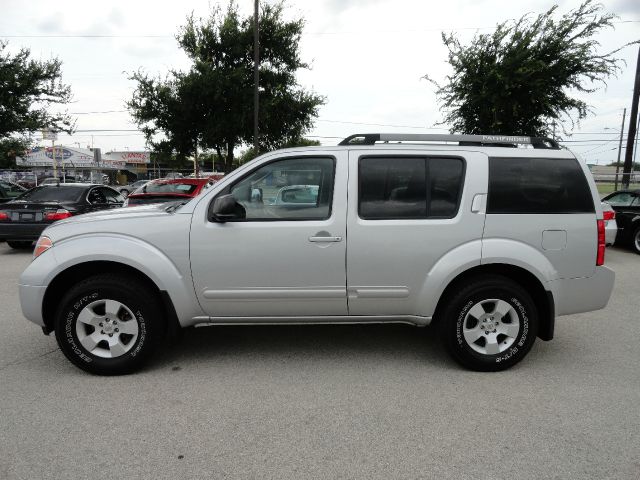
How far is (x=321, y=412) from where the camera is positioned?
3.04m

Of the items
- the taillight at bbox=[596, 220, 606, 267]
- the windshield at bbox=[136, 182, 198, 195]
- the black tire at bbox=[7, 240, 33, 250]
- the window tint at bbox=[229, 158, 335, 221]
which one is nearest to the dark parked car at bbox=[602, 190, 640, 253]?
the taillight at bbox=[596, 220, 606, 267]

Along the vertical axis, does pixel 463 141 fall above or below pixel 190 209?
above

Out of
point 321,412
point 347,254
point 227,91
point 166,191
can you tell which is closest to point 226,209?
point 347,254

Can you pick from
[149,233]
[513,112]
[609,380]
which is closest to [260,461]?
[149,233]

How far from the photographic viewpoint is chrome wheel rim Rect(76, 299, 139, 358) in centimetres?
352

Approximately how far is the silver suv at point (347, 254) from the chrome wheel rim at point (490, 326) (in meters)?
0.01

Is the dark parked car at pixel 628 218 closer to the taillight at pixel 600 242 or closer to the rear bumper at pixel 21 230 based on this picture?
the taillight at pixel 600 242

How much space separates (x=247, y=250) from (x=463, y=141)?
1.97m

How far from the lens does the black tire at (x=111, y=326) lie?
3.49m

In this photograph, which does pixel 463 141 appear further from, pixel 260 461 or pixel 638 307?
pixel 638 307

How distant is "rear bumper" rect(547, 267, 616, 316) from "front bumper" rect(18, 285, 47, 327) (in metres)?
4.01

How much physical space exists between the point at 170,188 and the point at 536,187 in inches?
296

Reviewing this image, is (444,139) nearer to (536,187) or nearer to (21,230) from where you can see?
(536,187)

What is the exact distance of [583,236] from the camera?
3615mm
